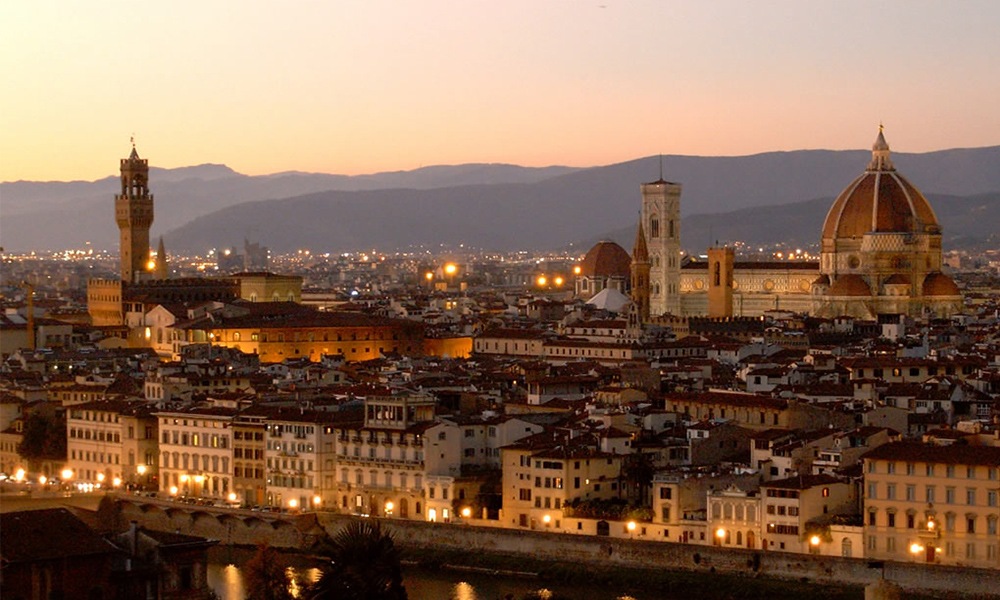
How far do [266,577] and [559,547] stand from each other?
18.0ft

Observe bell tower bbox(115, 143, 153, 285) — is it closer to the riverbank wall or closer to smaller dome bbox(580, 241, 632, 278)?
smaller dome bbox(580, 241, 632, 278)

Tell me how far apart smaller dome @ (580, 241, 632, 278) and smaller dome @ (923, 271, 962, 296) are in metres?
20.2

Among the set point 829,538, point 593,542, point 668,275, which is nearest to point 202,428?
point 593,542

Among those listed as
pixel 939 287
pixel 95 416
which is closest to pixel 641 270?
pixel 939 287

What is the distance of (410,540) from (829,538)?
24.7 feet

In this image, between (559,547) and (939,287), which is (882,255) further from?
(559,547)

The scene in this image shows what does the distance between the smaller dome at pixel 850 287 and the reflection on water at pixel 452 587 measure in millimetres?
45297

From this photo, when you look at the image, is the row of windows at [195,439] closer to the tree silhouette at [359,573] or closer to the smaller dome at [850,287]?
the tree silhouette at [359,573]

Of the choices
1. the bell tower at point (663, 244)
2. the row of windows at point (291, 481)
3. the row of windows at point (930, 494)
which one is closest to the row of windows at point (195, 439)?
the row of windows at point (291, 481)

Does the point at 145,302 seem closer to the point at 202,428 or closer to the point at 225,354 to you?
the point at 225,354

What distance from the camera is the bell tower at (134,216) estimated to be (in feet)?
273

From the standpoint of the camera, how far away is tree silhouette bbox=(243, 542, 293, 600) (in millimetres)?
30172

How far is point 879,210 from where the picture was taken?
81500 millimetres

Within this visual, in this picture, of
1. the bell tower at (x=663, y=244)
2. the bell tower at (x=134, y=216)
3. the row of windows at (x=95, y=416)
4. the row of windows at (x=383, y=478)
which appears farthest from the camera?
the bell tower at (x=663, y=244)
